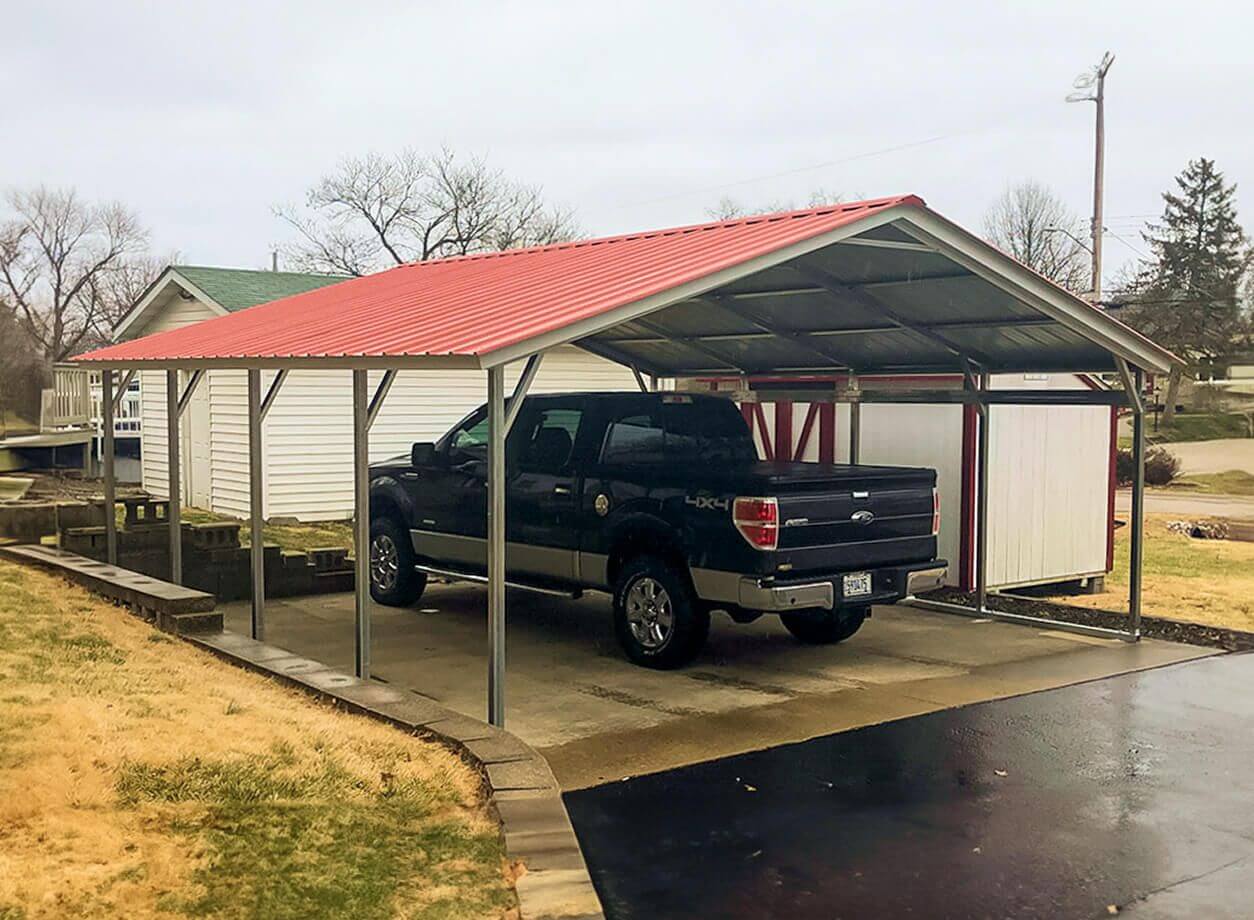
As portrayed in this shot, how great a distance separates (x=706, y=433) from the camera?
415 inches

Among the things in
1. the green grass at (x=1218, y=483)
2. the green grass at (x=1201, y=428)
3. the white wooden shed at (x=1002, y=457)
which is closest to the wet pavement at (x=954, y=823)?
the white wooden shed at (x=1002, y=457)

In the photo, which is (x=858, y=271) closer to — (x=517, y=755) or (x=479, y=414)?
(x=479, y=414)

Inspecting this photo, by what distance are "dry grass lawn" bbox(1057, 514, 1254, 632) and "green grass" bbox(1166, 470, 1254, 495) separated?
14.1 meters

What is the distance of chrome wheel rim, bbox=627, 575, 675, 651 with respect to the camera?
919 centimetres

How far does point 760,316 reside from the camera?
454 inches

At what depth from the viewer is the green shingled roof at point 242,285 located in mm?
18594

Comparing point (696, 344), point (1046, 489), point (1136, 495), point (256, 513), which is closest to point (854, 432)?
point (696, 344)

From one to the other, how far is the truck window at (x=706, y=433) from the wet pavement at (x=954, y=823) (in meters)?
3.14

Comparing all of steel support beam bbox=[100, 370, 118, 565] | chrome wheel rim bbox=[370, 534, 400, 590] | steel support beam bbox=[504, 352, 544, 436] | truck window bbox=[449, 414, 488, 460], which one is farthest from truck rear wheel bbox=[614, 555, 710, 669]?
steel support beam bbox=[100, 370, 118, 565]

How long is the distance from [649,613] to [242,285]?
12.4 metres

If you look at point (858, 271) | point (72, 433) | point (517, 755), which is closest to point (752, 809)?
point (517, 755)

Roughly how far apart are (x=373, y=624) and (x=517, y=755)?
5345 millimetres

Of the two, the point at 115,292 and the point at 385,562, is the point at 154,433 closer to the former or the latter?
the point at 385,562

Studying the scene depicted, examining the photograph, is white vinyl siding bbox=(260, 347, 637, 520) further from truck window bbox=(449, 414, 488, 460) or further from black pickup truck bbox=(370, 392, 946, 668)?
black pickup truck bbox=(370, 392, 946, 668)
